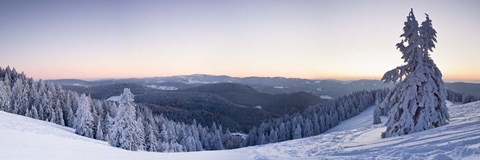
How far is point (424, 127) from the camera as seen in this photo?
1825 centimetres

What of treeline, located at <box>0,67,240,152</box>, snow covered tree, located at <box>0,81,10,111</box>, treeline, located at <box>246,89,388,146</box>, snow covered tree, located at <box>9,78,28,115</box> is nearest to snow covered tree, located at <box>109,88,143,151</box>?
treeline, located at <box>0,67,240,152</box>

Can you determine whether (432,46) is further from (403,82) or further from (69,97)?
(69,97)

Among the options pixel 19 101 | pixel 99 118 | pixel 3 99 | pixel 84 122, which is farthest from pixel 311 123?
pixel 3 99

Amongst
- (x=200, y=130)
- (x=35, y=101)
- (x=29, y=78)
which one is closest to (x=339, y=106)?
(x=200, y=130)

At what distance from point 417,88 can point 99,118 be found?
59856 millimetres

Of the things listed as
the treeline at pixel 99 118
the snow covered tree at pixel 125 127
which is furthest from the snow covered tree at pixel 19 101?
the snow covered tree at pixel 125 127

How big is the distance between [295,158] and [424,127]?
9.42 m

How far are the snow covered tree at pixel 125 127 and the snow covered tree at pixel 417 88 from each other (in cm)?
3068

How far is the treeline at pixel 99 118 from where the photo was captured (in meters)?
38.9

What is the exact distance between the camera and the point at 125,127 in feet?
128

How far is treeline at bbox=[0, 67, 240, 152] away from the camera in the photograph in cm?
3886

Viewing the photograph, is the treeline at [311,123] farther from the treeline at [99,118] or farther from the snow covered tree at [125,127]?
the snow covered tree at [125,127]

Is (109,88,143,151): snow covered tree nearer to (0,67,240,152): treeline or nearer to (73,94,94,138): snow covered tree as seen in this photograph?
(0,67,240,152): treeline

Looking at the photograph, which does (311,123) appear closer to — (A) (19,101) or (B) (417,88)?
(B) (417,88)
